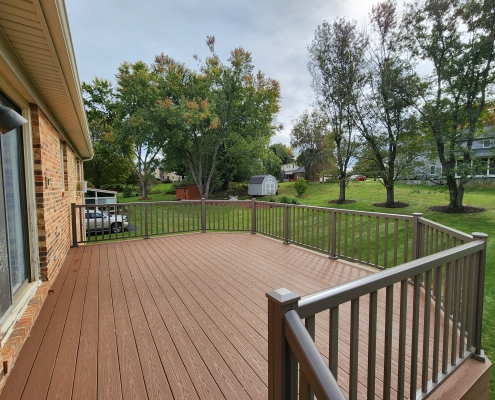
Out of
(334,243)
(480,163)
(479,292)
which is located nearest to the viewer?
(479,292)

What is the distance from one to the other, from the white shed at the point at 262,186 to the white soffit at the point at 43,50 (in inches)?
727

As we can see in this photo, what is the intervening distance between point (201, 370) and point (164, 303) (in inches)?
44.9

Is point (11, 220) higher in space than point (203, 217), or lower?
higher

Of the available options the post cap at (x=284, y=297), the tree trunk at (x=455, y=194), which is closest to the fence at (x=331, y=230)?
the post cap at (x=284, y=297)

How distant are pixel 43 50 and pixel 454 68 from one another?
11.0 m

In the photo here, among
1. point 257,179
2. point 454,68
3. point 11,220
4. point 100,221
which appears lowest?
point 100,221

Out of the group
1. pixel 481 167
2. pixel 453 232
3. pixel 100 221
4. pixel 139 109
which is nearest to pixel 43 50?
pixel 453 232

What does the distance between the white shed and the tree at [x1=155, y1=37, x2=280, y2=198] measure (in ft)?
15.0

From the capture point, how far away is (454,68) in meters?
8.48

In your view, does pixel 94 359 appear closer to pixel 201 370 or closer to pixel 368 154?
pixel 201 370

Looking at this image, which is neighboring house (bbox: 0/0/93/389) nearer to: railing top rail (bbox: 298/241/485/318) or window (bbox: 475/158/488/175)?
railing top rail (bbox: 298/241/485/318)

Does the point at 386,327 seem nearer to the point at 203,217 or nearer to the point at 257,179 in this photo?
the point at 203,217

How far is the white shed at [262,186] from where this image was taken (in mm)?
21656

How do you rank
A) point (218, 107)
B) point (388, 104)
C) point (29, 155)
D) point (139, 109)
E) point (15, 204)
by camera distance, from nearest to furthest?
point (15, 204), point (29, 155), point (388, 104), point (139, 109), point (218, 107)
